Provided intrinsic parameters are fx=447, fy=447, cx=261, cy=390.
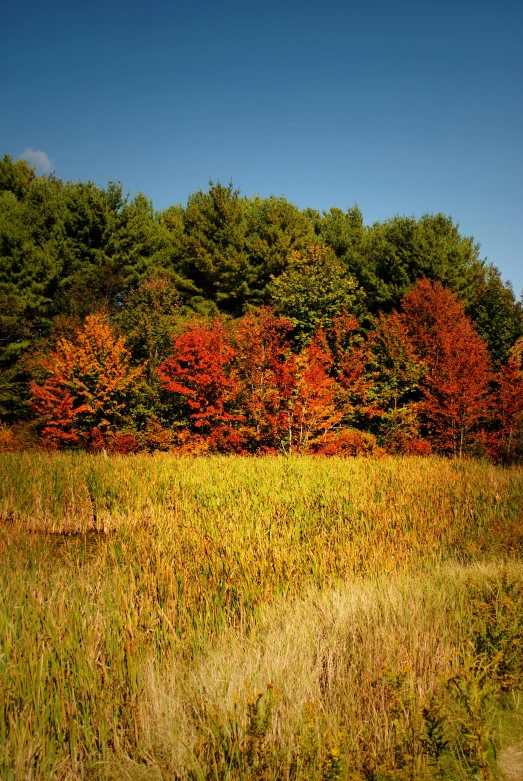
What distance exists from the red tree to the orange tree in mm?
15769

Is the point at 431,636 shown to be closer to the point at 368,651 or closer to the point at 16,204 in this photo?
the point at 368,651

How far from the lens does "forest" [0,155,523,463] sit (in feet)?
70.7

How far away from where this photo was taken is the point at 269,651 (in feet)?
11.3

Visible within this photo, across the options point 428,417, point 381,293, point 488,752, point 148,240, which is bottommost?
point 488,752

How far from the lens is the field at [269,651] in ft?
8.19

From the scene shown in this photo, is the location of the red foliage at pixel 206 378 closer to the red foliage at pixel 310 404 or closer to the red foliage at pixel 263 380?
the red foliage at pixel 263 380

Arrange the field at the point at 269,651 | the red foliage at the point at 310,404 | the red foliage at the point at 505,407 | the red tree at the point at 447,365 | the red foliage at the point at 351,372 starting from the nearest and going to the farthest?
the field at the point at 269,651 → the red foliage at the point at 310,404 → the red foliage at the point at 351,372 → the red foliage at the point at 505,407 → the red tree at the point at 447,365

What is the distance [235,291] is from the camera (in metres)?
29.6

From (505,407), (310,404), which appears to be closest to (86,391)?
(310,404)

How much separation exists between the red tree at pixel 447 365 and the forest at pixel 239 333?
110 mm

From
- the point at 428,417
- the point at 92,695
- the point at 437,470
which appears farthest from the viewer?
the point at 428,417

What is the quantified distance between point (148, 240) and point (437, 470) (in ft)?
84.7

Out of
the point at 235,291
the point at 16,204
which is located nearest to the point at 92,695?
the point at 235,291

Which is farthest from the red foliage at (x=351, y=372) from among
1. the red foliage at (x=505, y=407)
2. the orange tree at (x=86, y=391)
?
the orange tree at (x=86, y=391)
